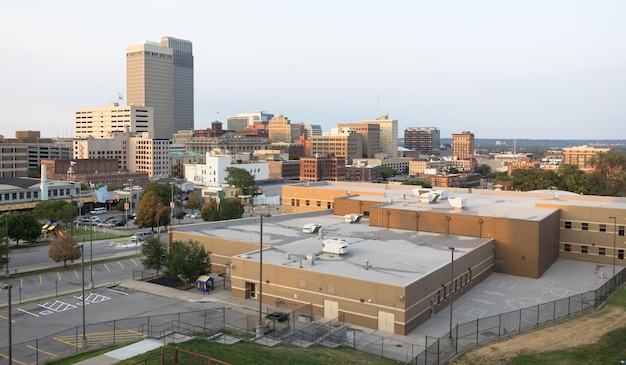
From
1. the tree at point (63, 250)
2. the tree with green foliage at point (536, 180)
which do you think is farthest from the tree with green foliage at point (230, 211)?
the tree with green foliage at point (536, 180)

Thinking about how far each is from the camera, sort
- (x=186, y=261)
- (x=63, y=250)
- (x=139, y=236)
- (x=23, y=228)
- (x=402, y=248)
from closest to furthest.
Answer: (x=186, y=261)
(x=402, y=248)
(x=63, y=250)
(x=23, y=228)
(x=139, y=236)

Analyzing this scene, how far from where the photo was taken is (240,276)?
4506 cm

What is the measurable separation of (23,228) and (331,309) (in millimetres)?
47695

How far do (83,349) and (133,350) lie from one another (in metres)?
5.69

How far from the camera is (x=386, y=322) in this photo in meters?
37.7

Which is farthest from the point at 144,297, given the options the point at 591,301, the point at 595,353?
→ the point at 591,301

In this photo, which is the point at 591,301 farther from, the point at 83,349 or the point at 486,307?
the point at 83,349

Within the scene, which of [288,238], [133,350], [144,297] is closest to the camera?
[133,350]

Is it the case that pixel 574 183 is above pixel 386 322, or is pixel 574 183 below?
above

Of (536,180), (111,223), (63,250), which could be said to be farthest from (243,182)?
(63,250)

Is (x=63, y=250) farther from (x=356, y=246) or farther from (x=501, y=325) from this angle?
(x=501, y=325)

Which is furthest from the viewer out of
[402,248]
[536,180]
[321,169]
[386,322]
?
[321,169]

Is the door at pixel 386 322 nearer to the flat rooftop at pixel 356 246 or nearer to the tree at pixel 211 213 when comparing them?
the flat rooftop at pixel 356 246

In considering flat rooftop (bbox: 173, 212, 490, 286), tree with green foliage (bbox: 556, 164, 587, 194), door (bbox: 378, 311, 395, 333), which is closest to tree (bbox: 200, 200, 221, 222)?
flat rooftop (bbox: 173, 212, 490, 286)
